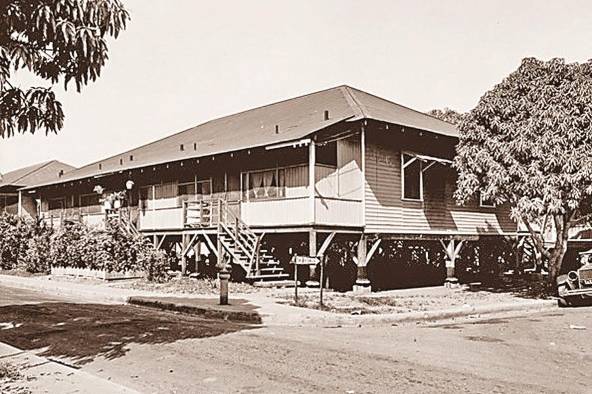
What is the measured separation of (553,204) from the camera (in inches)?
685

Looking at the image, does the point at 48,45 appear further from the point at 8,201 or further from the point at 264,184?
the point at 8,201

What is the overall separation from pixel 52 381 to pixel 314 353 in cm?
372

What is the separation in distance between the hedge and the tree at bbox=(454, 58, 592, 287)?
1110cm

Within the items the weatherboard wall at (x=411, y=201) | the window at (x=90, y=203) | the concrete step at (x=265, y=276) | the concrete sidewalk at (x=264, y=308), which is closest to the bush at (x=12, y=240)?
the window at (x=90, y=203)

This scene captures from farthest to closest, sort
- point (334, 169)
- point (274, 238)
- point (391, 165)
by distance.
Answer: point (274, 238), point (391, 165), point (334, 169)

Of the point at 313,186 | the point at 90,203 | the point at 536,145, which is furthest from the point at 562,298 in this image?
the point at 90,203

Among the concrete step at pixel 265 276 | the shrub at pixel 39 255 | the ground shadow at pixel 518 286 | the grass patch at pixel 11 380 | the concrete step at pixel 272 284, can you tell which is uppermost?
the shrub at pixel 39 255

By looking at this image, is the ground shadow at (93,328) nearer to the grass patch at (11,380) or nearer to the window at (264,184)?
the grass patch at (11,380)

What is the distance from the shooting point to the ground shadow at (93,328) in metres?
9.99

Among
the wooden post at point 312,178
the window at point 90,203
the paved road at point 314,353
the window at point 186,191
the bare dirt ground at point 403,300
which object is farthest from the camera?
the window at point 90,203

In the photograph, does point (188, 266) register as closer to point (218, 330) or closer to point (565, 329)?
point (218, 330)

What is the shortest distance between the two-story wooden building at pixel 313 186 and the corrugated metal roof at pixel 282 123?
0.38 ft

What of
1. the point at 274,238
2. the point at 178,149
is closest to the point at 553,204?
the point at 274,238

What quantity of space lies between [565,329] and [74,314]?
10.1 m
